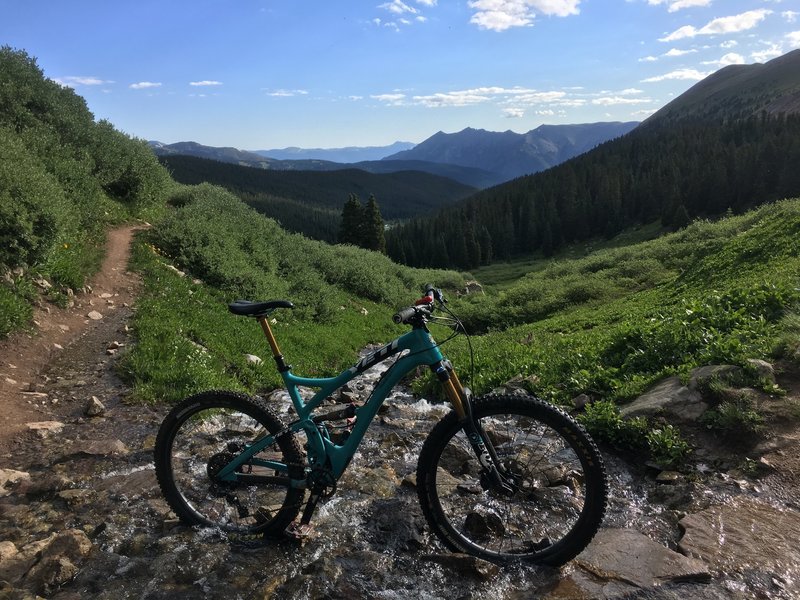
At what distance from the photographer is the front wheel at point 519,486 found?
4.18 m

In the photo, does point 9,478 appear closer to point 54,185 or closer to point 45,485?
point 45,485

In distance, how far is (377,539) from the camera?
4926mm

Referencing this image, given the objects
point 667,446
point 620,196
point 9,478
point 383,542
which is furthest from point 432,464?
point 620,196

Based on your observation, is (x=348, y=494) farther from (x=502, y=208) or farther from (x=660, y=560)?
(x=502, y=208)

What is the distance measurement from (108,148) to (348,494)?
24928 millimetres

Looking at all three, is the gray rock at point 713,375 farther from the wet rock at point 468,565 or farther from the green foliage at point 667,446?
the wet rock at point 468,565

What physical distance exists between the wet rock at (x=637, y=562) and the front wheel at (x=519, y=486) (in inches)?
10.2

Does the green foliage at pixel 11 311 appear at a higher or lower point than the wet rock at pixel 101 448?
higher

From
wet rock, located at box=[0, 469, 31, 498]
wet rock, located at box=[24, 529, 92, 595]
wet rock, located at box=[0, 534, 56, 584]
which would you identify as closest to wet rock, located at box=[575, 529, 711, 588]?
wet rock, located at box=[24, 529, 92, 595]

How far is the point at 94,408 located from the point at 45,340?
3.50 metres

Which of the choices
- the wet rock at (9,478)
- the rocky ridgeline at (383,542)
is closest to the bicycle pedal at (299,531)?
the rocky ridgeline at (383,542)

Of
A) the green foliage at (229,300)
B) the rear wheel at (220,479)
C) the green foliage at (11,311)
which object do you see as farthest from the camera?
the green foliage at (229,300)

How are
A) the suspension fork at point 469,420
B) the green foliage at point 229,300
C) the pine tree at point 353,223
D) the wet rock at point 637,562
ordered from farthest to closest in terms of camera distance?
the pine tree at point 353,223 → the green foliage at point 229,300 → the suspension fork at point 469,420 → the wet rock at point 637,562


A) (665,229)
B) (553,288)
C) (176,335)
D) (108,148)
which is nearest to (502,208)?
(665,229)
